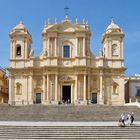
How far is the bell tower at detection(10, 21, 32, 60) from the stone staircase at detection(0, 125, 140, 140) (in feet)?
96.4

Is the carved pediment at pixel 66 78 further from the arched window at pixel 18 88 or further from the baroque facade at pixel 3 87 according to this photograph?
the baroque facade at pixel 3 87

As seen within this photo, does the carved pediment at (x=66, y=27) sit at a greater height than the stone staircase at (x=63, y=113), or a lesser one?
greater

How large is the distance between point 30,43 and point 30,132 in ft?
109

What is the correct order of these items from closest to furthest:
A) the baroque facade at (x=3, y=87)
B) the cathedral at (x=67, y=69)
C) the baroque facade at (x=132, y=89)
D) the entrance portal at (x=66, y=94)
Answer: the cathedral at (x=67, y=69) → the entrance portal at (x=66, y=94) → the baroque facade at (x=132, y=89) → the baroque facade at (x=3, y=87)

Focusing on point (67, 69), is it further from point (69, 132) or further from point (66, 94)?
point (69, 132)

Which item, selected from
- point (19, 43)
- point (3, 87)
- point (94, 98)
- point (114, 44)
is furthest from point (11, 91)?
point (3, 87)

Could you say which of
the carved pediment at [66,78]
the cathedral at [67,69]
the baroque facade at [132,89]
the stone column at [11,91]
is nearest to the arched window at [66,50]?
the cathedral at [67,69]

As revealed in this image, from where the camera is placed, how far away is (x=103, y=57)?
56.6m

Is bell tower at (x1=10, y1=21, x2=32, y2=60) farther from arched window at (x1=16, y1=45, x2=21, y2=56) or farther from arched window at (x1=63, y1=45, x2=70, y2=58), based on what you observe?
arched window at (x1=63, y1=45, x2=70, y2=58)

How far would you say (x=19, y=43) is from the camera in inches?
2292

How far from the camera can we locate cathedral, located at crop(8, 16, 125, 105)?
55.9 m

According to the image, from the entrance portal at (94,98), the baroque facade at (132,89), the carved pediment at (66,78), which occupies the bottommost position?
the entrance portal at (94,98)

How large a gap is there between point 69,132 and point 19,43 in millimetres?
31498

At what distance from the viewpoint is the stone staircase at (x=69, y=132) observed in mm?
28062
